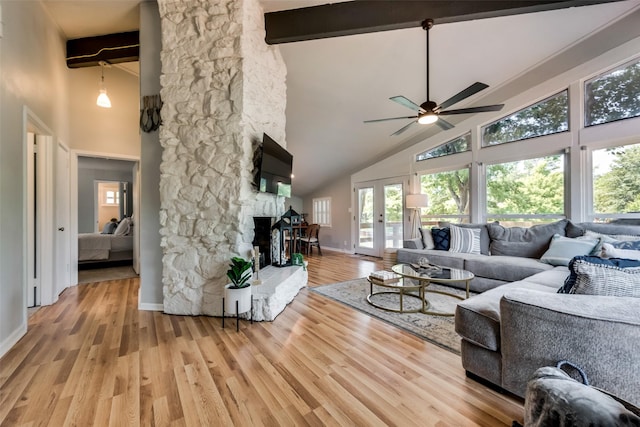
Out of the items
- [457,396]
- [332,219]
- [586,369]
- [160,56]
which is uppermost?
[160,56]

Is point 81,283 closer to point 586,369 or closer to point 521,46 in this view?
point 586,369

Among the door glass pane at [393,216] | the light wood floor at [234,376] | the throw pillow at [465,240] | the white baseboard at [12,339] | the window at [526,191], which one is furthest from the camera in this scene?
the door glass pane at [393,216]

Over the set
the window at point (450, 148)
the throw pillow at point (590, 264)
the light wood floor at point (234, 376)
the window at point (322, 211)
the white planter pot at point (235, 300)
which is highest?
the window at point (450, 148)

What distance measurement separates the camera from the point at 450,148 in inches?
202

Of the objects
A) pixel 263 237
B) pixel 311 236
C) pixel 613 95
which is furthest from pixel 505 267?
pixel 311 236

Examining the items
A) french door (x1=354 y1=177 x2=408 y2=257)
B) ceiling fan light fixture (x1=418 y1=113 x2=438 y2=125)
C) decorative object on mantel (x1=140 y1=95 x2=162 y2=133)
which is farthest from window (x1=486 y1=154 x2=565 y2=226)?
decorative object on mantel (x1=140 y1=95 x2=162 y2=133)

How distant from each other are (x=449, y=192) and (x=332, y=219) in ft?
11.6

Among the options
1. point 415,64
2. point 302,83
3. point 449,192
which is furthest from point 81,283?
point 449,192

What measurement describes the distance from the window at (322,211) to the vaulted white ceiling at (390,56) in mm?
3188

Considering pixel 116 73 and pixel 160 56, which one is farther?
pixel 116 73

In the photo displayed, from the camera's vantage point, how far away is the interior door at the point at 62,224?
10.9 ft

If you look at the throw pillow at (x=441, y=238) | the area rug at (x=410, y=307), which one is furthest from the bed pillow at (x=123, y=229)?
the throw pillow at (x=441, y=238)

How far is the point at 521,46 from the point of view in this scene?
3.36 m

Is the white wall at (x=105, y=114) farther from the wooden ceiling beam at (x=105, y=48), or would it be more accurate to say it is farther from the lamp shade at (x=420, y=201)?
the lamp shade at (x=420, y=201)
